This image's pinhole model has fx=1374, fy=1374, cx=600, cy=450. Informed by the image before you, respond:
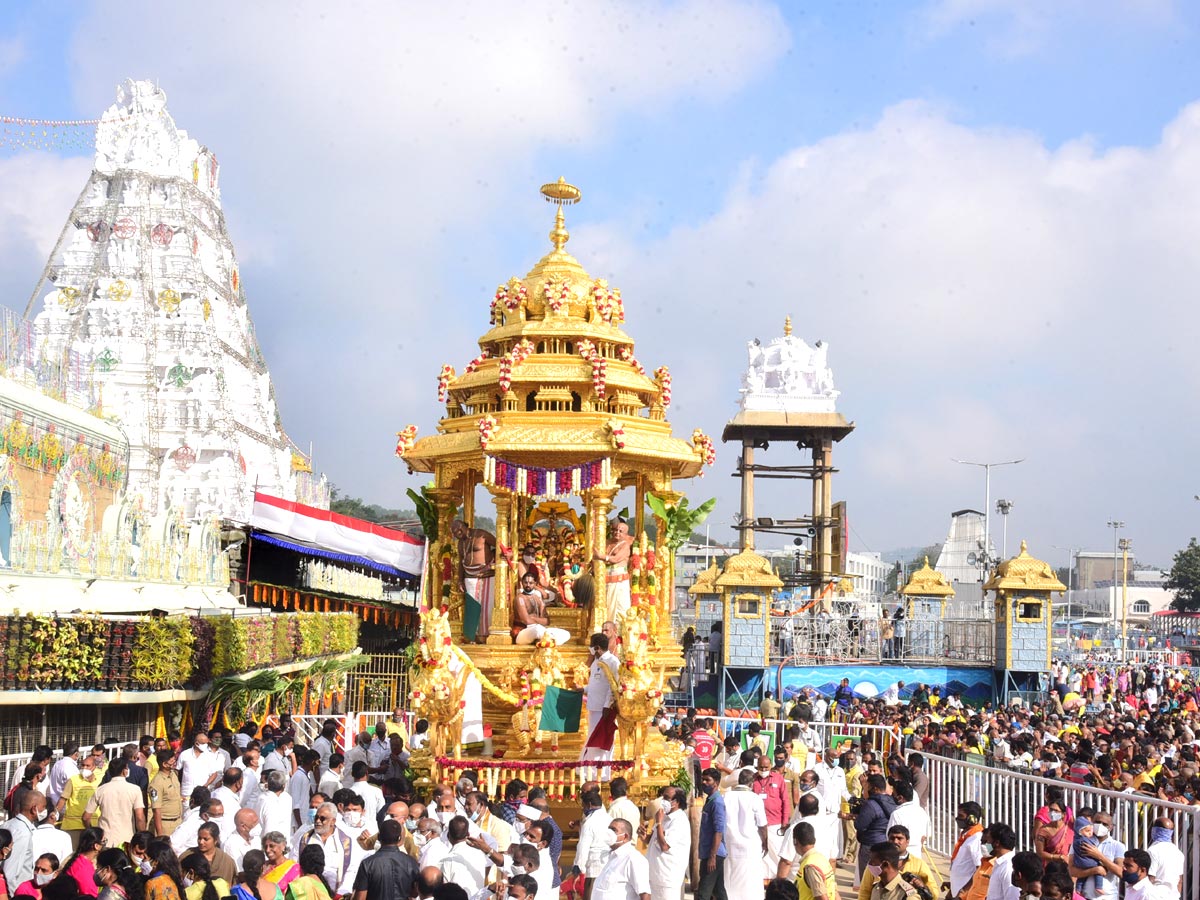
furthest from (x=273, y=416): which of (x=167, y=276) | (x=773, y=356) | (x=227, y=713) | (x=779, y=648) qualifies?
(x=227, y=713)

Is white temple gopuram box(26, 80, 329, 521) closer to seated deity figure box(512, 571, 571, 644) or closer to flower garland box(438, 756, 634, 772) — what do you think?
seated deity figure box(512, 571, 571, 644)

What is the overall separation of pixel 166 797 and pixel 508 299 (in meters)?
6.82

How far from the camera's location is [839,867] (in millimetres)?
13852

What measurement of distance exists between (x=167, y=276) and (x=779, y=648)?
33960 mm

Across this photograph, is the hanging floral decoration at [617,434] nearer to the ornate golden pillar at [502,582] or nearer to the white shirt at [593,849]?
the ornate golden pillar at [502,582]

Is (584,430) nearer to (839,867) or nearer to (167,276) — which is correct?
(839,867)

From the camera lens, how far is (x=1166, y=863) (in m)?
8.77

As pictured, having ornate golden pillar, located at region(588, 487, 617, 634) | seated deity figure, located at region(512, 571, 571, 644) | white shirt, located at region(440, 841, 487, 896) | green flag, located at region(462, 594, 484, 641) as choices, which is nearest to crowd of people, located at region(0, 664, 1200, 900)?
white shirt, located at region(440, 841, 487, 896)

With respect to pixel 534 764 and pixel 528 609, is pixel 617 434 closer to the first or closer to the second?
pixel 528 609

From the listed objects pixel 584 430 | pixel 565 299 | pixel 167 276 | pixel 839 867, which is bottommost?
pixel 839 867

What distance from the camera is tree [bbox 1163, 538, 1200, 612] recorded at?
221ft

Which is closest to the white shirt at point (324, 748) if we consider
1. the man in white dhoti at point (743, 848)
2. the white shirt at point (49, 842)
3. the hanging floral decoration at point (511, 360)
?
the hanging floral decoration at point (511, 360)

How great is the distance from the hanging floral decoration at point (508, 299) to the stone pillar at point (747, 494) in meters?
30.9

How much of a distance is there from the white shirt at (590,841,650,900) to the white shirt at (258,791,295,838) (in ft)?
8.52
